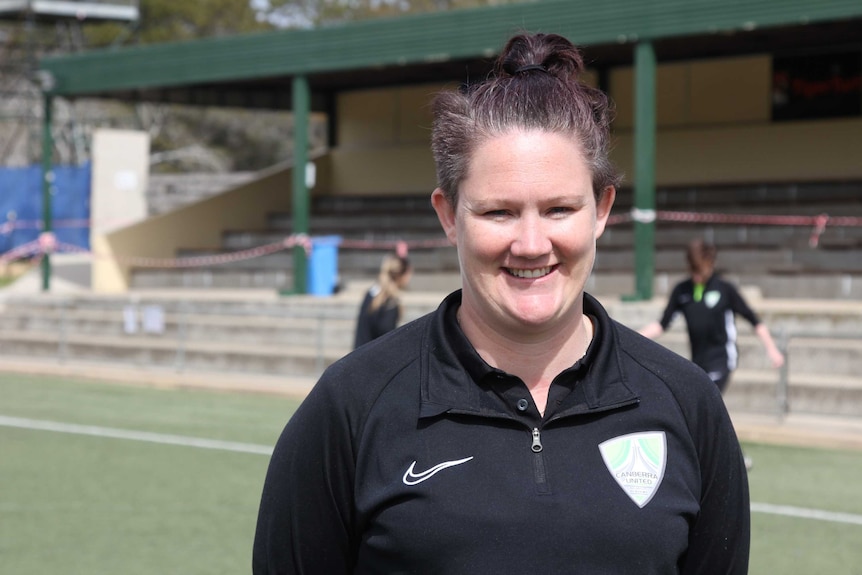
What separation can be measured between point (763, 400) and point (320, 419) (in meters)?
11.9

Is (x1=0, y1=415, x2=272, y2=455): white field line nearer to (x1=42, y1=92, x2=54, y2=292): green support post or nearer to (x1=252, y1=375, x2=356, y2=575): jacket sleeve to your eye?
(x1=252, y1=375, x2=356, y2=575): jacket sleeve

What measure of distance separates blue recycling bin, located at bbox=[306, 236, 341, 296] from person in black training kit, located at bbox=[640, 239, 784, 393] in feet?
34.3

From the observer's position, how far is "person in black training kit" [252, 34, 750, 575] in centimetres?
237

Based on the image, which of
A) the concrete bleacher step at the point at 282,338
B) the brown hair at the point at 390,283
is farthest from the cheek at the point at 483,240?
the concrete bleacher step at the point at 282,338

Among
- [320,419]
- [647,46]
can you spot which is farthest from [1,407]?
[320,419]

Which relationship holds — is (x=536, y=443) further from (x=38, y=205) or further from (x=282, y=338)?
(x=38, y=205)

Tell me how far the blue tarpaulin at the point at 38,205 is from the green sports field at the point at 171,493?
37.4 ft

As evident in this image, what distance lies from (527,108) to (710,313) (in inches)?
Result: 323

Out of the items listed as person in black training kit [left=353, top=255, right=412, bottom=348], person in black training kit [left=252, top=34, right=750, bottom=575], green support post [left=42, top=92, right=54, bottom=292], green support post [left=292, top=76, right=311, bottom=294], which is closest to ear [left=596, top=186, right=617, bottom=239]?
person in black training kit [left=252, top=34, right=750, bottom=575]

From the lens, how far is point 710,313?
10.3m

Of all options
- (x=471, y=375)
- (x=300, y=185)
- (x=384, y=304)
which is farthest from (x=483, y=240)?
(x=300, y=185)

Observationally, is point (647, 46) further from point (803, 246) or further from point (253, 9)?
point (253, 9)

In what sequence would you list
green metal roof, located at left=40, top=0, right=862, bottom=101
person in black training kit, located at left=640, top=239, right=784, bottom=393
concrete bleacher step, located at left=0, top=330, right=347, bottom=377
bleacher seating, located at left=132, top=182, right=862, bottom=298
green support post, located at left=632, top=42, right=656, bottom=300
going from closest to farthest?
1. person in black training kit, located at left=640, top=239, right=784, bottom=393
2. green metal roof, located at left=40, top=0, right=862, bottom=101
3. green support post, located at left=632, top=42, right=656, bottom=300
4. concrete bleacher step, located at left=0, top=330, right=347, bottom=377
5. bleacher seating, located at left=132, top=182, right=862, bottom=298

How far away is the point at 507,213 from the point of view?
2.42 meters
